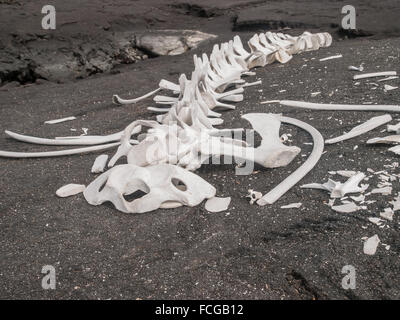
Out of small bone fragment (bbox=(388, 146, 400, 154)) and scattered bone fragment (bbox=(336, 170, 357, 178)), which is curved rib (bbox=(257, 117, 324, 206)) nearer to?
scattered bone fragment (bbox=(336, 170, 357, 178))

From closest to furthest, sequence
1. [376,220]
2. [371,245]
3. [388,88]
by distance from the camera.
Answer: [371,245] → [376,220] → [388,88]

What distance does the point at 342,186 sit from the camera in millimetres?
2393

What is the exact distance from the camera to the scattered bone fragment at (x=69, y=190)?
9.00ft

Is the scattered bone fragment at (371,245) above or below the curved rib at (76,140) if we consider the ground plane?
above

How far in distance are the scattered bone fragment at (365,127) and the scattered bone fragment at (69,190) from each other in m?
1.55

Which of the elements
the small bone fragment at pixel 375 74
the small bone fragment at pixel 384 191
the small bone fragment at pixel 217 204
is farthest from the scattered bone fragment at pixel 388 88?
the small bone fragment at pixel 217 204

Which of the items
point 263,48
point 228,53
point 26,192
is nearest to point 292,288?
point 26,192

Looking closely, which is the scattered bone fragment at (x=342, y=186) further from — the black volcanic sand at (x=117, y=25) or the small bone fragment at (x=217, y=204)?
the black volcanic sand at (x=117, y=25)

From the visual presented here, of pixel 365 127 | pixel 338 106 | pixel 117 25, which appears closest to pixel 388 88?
pixel 338 106

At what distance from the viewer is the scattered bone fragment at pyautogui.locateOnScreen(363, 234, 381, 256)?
194cm

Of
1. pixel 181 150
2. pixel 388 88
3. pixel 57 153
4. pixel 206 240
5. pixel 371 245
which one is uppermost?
pixel 388 88

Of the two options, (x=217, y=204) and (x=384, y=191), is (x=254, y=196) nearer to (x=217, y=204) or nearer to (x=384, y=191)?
(x=217, y=204)

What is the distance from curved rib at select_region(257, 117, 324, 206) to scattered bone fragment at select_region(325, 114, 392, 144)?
12 cm

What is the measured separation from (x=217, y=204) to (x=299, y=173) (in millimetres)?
494
